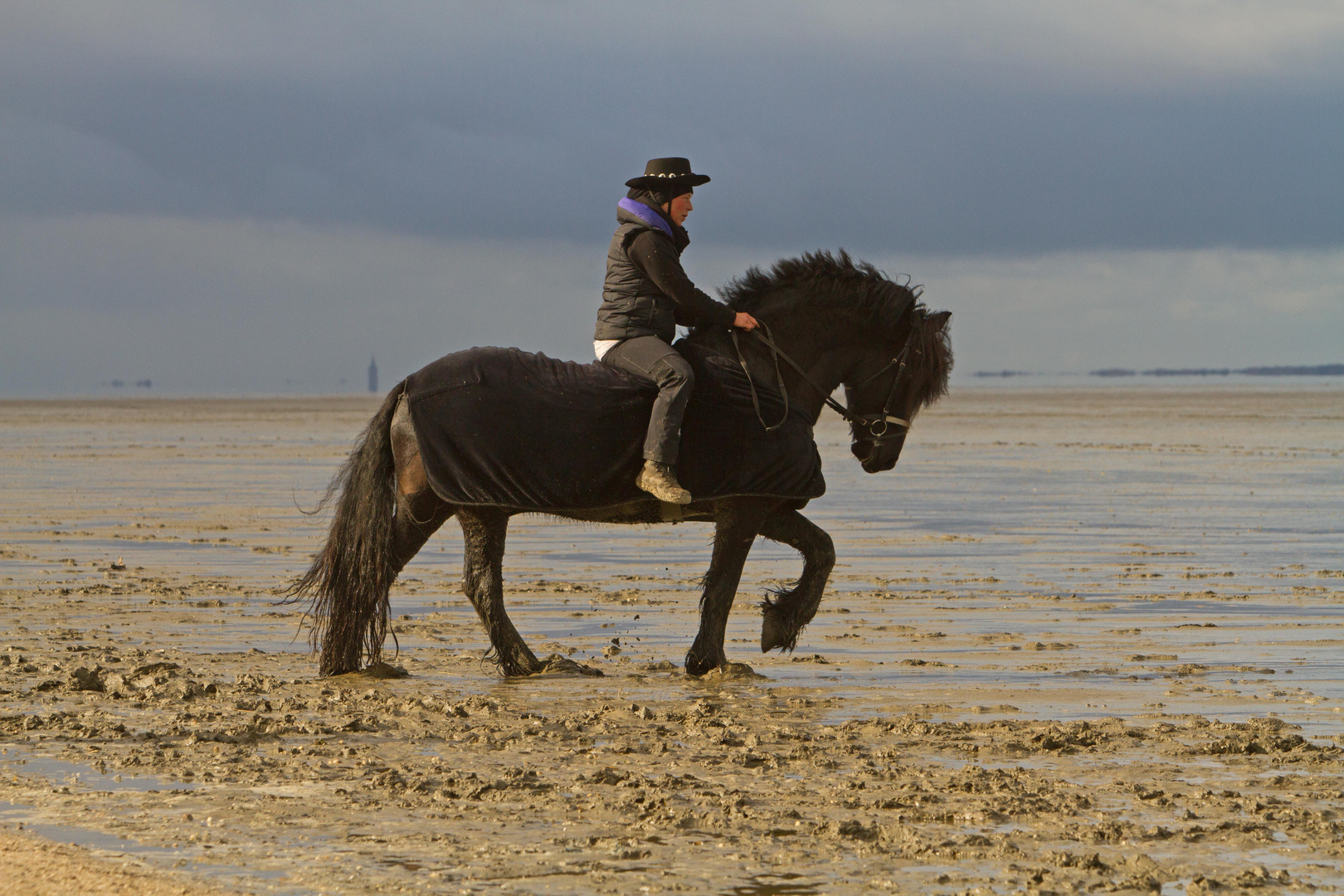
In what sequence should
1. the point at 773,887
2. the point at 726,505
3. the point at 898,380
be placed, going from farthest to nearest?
the point at 898,380 < the point at 726,505 < the point at 773,887

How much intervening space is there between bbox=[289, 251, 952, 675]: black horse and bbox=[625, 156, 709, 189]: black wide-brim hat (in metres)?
0.76

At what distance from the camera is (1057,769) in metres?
5.16

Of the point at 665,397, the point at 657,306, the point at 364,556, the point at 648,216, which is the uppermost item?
the point at 648,216

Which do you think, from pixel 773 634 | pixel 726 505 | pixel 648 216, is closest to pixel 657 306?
pixel 648 216

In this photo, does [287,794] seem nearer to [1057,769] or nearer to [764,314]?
[1057,769]

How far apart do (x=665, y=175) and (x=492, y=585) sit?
2190 mm

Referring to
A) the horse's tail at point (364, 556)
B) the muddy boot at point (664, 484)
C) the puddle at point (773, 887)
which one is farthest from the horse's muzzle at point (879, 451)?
the puddle at point (773, 887)

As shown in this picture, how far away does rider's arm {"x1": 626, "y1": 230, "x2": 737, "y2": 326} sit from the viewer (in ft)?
23.6

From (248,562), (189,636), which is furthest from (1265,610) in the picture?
(248,562)

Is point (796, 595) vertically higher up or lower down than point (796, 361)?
lower down

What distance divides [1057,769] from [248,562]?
320 inches

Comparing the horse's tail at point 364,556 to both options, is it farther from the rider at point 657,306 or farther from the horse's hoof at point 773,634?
the horse's hoof at point 773,634

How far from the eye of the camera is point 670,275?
721 centimetres

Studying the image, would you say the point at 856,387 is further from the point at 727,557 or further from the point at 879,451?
the point at 727,557
